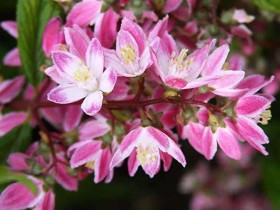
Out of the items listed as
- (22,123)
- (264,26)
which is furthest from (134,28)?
(264,26)

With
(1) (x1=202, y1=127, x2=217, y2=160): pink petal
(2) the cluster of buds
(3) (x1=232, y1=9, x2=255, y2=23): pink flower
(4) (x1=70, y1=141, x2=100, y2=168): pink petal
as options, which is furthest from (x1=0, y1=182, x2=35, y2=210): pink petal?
(3) (x1=232, y1=9, x2=255, y2=23): pink flower

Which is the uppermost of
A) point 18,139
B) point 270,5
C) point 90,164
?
point 270,5

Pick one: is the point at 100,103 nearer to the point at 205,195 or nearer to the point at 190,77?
the point at 190,77

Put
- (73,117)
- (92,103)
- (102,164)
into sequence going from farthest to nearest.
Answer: (73,117) → (102,164) → (92,103)

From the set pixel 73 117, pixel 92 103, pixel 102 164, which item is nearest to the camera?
pixel 92 103

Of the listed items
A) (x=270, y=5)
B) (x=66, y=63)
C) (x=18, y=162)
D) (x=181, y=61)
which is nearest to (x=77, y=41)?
(x=66, y=63)

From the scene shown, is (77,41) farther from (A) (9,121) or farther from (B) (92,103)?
(A) (9,121)

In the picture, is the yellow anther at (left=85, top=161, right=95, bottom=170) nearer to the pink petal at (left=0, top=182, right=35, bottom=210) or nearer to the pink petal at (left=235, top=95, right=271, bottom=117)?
the pink petal at (left=0, top=182, right=35, bottom=210)
